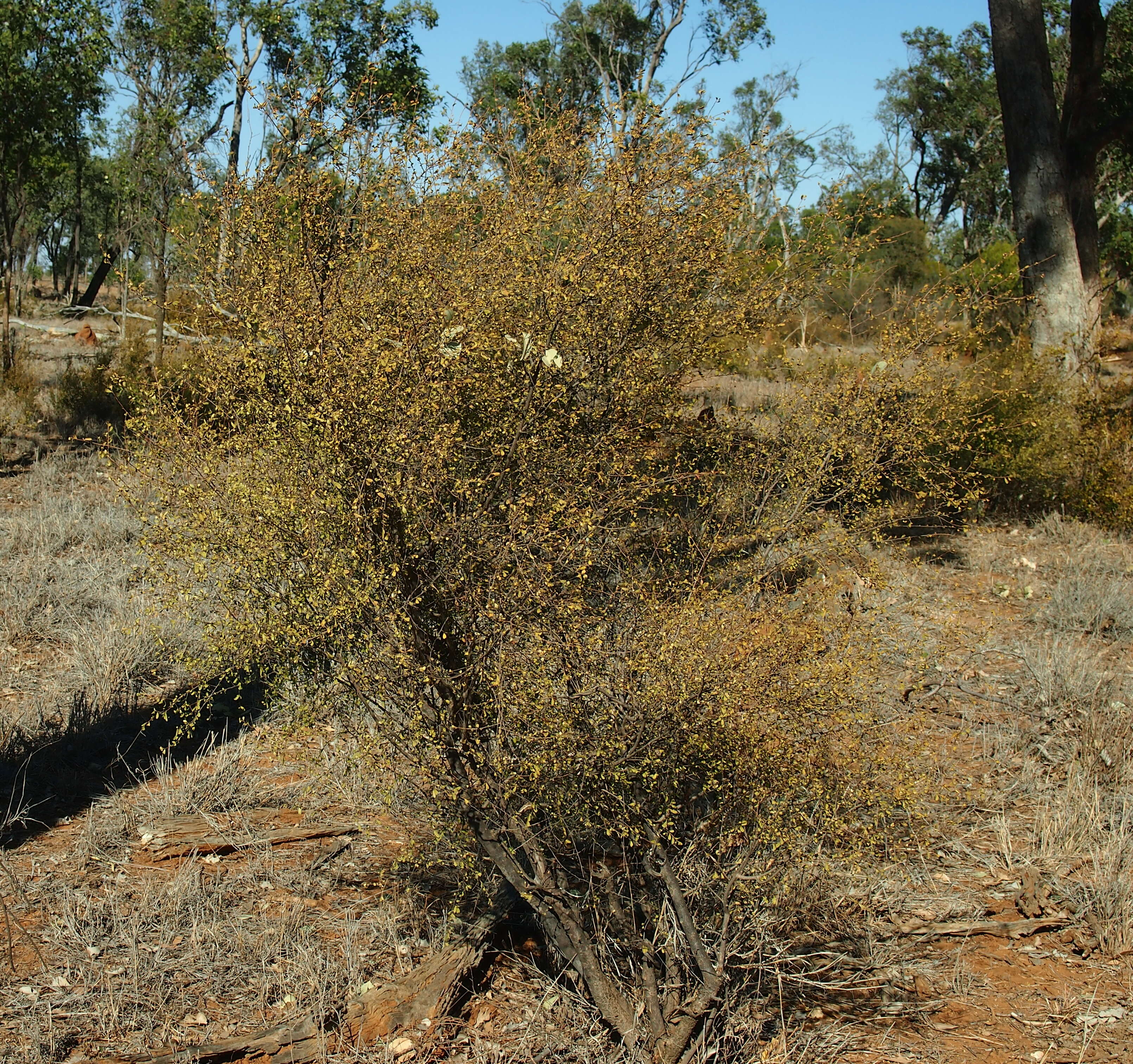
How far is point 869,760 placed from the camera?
353cm

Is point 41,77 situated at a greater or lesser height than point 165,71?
lesser

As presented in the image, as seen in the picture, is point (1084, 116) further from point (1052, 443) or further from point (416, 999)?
point (416, 999)

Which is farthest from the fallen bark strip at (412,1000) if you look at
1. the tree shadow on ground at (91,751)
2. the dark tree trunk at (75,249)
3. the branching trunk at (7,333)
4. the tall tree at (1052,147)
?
the dark tree trunk at (75,249)

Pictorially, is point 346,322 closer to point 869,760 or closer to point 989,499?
point 869,760

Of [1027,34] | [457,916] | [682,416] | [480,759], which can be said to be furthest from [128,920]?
[1027,34]

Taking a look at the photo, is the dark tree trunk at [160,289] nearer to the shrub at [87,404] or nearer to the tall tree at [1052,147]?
the shrub at [87,404]

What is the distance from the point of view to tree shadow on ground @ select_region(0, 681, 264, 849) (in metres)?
4.11

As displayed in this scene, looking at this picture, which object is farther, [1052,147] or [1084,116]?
[1084,116]

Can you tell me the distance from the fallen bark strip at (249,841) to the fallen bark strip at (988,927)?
2.20m

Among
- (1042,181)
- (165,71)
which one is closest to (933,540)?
(1042,181)

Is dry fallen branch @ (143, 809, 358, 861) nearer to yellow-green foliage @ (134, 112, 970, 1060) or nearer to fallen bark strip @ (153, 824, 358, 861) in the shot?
fallen bark strip @ (153, 824, 358, 861)

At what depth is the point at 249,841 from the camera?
13.2ft

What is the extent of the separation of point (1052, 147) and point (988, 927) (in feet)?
27.2

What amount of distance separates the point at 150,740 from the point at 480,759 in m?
2.67
